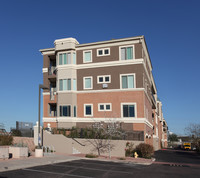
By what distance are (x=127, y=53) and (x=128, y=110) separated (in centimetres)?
740

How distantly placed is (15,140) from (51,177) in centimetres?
1496

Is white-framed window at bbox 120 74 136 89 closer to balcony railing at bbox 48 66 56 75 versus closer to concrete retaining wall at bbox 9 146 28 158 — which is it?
balcony railing at bbox 48 66 56 75

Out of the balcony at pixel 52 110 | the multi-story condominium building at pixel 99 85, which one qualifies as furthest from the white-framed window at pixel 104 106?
the balcony at pixel 52 110

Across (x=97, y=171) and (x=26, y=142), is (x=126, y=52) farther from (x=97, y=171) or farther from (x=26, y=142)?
(x=97, y=171)

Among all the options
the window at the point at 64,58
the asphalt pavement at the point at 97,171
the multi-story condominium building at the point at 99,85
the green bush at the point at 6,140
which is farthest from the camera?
the window at the point at 64,58

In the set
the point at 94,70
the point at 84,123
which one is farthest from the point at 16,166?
the point at 94,70

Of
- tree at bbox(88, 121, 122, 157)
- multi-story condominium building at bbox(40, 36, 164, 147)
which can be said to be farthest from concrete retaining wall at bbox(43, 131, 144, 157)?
multi-story condominium building at bbox(40, 36, 164, 147)

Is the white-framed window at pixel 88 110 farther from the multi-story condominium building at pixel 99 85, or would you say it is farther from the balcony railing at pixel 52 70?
the balcony railing at pixel 52 70

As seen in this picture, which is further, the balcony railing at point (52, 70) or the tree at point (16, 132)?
the balcony railing at point (52, 70)

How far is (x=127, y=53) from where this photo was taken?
30.3m

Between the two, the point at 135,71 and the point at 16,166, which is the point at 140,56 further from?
the point at 16,166

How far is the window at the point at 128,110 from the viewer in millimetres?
29094

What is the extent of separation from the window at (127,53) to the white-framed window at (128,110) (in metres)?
6.10

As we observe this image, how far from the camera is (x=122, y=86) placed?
30.1m
